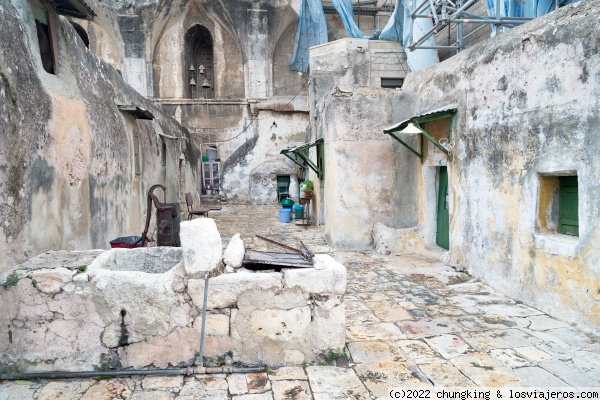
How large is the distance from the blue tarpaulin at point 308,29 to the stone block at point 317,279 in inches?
652

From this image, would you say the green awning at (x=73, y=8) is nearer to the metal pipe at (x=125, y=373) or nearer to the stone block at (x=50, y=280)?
the stone block at (x=50, y=280)

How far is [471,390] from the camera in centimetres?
298

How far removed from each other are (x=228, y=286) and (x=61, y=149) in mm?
2975

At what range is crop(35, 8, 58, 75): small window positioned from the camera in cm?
462

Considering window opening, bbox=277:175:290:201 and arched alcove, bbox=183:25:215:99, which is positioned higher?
arched alcove, bbox=183:25:215:99

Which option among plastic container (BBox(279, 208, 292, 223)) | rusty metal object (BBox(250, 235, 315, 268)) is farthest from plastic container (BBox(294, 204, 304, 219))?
rusty metal object (BBox(250, 235, 315, 268))

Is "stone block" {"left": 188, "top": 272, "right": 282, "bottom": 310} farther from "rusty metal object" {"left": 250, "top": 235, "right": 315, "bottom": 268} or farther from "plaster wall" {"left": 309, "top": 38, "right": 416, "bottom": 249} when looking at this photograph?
"plaster wall" {"left": 309, "top": 38, "right": 416, "bottom": 249}

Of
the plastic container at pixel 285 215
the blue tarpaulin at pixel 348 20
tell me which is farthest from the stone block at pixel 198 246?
the blue tarpaulin at pixel 348 20

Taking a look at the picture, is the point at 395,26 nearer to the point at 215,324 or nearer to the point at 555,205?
the point at 555,205

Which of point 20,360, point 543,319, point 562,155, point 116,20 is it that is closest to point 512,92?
point 562,155

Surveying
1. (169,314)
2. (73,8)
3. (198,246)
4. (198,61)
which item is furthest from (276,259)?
(198,61)

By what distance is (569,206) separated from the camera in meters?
4.48

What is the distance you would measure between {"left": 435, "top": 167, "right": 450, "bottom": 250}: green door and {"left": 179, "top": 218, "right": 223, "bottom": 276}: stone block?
4965mm

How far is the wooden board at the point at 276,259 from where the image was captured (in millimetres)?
3541
